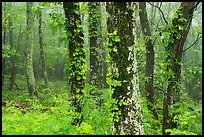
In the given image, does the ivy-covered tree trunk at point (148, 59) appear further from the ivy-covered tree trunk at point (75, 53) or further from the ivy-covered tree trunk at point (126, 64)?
the ivy-covered tree trunk at point (126, 64)

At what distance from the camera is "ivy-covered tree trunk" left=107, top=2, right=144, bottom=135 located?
5.27m

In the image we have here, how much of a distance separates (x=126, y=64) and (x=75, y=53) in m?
2.26

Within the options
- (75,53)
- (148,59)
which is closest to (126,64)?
(75,53)

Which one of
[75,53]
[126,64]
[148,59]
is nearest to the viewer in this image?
[126,64]

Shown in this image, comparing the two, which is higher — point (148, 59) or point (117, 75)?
point (148, 59)

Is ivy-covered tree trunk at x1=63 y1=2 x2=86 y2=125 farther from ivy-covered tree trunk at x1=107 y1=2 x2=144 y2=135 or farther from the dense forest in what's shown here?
ivy-covered tree trunk at x1=107 y1=2 x2=144 y2=135

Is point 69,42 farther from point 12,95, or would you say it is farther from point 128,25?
point 12,95

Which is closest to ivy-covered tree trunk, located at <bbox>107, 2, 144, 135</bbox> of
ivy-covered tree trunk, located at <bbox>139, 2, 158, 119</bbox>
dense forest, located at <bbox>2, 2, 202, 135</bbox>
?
dense forest, located at <bbox>2, 2, 202, 135</bbox>

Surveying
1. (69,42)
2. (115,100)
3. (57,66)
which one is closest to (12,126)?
(69,42)

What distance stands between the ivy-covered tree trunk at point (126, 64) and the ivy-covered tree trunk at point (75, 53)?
2007 millimetres

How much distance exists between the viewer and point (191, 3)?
7414 mm

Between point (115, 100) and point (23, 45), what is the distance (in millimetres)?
26900

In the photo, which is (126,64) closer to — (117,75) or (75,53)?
(117,75)

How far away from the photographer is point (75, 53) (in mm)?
7191
